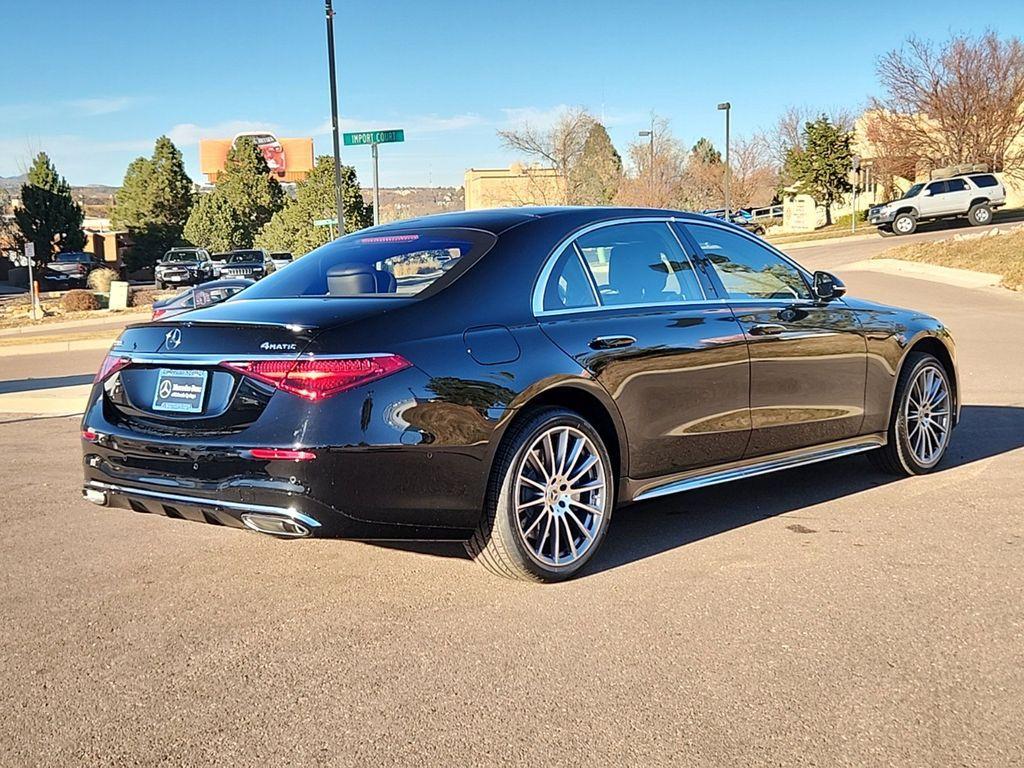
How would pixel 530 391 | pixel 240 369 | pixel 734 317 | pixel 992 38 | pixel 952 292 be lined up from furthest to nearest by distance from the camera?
pixel 992 38 < pixel 952 292 < pixel 734 317 < pixel 530 391 < pixel 240 369

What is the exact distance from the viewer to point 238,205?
191ft

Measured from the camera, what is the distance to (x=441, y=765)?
10.0 ft

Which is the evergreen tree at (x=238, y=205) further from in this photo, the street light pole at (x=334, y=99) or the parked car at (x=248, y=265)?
the street light pole at (x=334, y=99)

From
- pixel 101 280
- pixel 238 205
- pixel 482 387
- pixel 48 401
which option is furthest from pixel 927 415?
pixel 238 205

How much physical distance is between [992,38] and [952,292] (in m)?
29.7

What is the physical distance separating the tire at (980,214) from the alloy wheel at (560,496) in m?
38.6

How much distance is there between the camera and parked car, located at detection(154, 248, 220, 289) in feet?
142

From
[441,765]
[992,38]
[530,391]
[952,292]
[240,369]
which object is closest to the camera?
[441,765]

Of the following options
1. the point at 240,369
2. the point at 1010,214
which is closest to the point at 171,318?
the point at 240,369

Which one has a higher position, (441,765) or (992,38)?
(992,38)

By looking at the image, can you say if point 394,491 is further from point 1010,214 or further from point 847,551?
point 1010,214

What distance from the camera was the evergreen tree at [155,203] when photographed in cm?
6103

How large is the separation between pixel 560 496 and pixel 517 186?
5279 centimetres

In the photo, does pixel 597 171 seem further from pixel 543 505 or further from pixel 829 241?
pixel 543 505
